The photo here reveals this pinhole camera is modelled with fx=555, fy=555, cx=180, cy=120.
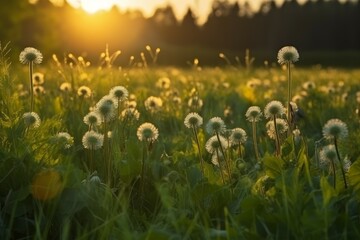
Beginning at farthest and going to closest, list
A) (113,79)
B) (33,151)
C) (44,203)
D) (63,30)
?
(63,30) < (113,79) < (33,151) < (44,203)

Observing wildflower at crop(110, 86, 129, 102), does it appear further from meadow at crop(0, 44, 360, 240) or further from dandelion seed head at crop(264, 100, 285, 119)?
dandelion seed head at crop(264, 100, 285, 119)

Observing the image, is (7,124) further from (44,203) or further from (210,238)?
(210,238)

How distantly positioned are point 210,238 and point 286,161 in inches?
23.8

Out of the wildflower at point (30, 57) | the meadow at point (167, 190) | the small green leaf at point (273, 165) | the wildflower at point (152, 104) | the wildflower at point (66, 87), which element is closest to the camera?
the meadow at point (167, 190)

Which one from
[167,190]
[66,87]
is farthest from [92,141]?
[66,87]

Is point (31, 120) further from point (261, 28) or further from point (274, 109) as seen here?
point (261, 28)

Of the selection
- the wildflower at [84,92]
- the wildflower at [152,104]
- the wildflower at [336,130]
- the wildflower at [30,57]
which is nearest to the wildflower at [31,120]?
the wildflower at [30,57]

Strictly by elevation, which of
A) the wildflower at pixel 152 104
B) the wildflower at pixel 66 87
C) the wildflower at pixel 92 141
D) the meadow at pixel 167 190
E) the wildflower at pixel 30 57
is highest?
the wildflower at pixel 30 57

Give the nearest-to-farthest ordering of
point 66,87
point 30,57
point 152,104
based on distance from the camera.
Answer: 1. point 30,57
2. point 152,104
3. point 66,87

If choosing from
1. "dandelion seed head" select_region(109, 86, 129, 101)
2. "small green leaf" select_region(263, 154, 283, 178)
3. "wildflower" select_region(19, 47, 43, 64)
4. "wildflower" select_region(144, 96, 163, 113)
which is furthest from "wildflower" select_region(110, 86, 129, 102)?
"wildflower" select_region(144, 96, 163, 113)

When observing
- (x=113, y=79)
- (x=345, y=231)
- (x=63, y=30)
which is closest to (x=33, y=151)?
(x=345, y=231)

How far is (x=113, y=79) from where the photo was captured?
4555 millimetres

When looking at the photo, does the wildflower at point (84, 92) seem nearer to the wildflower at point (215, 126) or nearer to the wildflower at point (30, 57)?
the wildflower at point (30, 57)

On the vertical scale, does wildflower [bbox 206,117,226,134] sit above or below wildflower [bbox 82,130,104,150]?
above
